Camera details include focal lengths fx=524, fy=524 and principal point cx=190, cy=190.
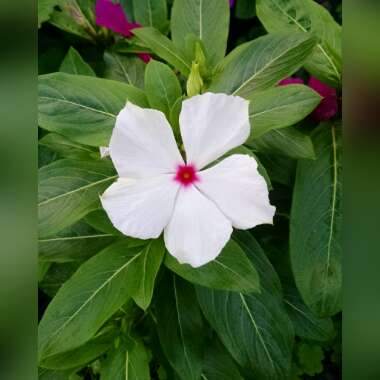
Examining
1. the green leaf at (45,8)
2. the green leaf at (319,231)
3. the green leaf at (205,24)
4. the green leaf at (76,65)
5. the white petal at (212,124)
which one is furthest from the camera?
the green leaf at (45,8)

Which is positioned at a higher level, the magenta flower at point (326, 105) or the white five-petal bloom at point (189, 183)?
the magenta flower at point (326, 105)

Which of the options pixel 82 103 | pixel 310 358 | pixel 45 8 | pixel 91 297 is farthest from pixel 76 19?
pixel 310 358

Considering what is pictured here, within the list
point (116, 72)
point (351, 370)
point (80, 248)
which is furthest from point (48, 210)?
point (351, 370)

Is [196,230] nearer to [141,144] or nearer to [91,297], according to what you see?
[141,144]

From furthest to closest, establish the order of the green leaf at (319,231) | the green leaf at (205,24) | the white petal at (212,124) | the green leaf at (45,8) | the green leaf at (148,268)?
1. the green leaf at (45,8)
2. the green leaf at (205,24)
3. the green leaf at (319,231)
4. the green leaf at (148,268)
5. the white petal at (212,124)

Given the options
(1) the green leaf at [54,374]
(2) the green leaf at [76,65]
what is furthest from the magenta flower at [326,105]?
(1) the green leaf at [54,374]

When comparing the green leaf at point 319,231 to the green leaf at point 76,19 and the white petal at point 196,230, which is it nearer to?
the white petal at point 196,230

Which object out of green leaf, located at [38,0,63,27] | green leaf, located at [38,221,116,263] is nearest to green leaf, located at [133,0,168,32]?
green leaf, located at [38,0,63,27]
